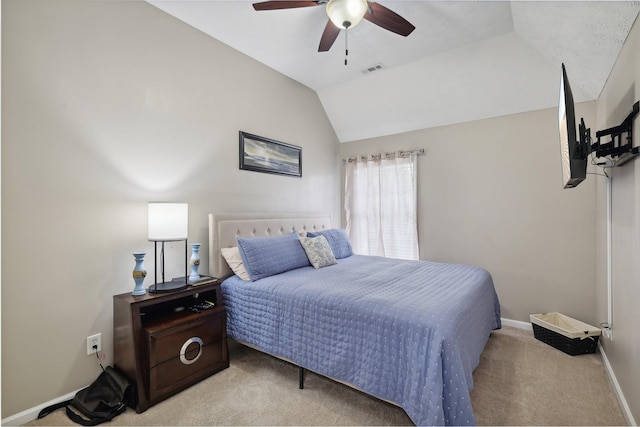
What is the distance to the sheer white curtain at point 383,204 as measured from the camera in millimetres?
3910

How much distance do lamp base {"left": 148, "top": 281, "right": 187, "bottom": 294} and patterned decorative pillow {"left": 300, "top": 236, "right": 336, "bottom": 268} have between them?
116 cm

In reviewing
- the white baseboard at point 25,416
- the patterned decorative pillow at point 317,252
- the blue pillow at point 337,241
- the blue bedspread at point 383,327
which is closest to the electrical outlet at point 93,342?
the white baseboard at point 25,416

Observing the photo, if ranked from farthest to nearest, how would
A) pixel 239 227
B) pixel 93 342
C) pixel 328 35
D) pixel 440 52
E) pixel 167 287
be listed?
pixel 440 52, pixel 239 227, pixel 328 35, pixel 167 287, pixel 93 342

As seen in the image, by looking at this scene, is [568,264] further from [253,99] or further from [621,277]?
[253,99]

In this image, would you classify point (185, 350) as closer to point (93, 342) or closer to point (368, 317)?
point (93, 342)

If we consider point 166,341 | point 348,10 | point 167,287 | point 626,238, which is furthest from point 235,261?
point 626,238

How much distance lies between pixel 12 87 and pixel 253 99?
1900 mm

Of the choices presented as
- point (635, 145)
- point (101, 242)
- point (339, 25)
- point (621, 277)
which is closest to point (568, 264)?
point (621, 277)

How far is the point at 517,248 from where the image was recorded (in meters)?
3.21

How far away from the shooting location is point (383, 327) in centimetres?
160

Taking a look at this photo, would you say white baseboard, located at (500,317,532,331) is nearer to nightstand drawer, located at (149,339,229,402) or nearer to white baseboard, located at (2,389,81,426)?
nightstand drawer, located at (149,339,229,402)

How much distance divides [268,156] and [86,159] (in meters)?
1.72

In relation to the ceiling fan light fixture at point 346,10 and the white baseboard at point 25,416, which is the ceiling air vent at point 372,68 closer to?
the ceiling fan light fixture at point 346,10

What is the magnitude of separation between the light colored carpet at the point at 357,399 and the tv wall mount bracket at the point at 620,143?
5.07 ft
